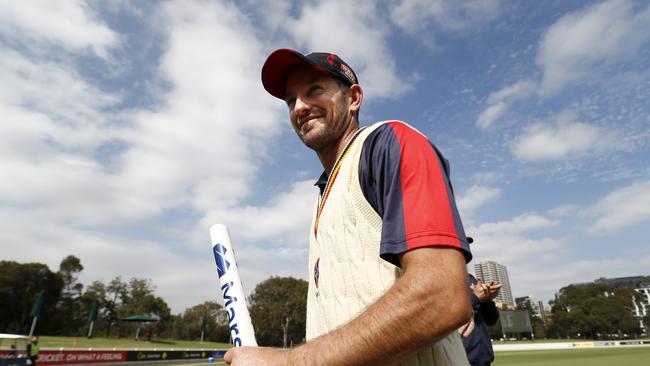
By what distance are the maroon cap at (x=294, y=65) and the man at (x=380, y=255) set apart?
0.01 m

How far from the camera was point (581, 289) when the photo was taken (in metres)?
96.2

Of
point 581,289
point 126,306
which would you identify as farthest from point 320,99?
point 581,289

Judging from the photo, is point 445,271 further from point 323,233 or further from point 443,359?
point 323,233

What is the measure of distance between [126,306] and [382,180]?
80.6 metres

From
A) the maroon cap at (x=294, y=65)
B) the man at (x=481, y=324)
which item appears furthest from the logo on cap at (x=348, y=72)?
the man at (x=481, y=324)

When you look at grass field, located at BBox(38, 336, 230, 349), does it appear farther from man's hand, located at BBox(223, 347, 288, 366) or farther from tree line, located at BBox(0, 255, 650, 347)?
man's hand, located at BBox(223, 347, 288, 366)

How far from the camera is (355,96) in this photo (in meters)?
2.04

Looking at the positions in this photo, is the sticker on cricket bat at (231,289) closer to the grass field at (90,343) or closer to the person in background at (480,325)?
the person in background at (480,325)

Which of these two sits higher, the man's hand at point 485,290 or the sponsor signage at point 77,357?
the man's hand at point 485,290

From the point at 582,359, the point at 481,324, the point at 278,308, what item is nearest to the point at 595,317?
the point at 278,308

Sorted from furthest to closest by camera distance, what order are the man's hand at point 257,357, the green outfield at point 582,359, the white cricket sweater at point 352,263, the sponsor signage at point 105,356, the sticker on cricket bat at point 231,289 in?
1. the sponsor signage at point 105,356
2. the green outfield at point 582,359
3. the sticker on cricket bat at point 231,289
4. the white cricket sweater at point 352,263
5. the man's hand at point 257,357

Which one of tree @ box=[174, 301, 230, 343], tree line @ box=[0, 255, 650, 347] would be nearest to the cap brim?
tree line @ box=[0, 255, 650, 347]

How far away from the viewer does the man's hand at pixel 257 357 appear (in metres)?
1.14

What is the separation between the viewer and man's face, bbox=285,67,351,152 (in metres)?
1.91
